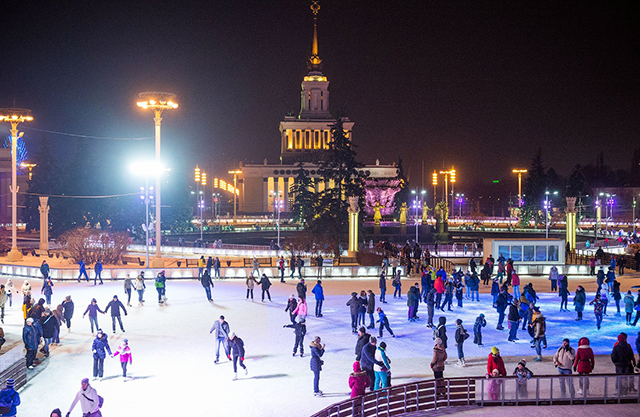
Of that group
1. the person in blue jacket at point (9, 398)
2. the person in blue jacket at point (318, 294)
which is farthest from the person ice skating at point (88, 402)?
the person in blue jacket at point (318, 294)

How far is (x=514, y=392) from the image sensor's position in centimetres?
1071

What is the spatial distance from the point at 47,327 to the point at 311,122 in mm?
109435

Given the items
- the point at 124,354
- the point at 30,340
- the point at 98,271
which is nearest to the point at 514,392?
the point at 124,354

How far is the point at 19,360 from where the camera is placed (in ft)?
42.8

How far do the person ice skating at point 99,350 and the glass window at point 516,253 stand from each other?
23.6 m

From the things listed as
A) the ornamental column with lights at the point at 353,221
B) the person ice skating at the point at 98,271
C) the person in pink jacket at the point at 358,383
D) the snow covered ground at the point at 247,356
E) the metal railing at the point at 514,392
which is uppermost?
the ornamental column with lights at the point at 353,221

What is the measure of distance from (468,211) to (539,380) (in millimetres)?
134370

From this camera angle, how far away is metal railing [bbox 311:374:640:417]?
10.6m

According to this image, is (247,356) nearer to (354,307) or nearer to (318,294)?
(354,307)

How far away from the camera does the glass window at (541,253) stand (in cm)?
3219

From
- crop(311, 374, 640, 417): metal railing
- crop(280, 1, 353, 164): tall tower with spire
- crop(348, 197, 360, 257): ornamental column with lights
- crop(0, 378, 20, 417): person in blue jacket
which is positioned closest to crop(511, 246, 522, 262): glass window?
crop(348, 197, 360, 257): ornamental column with lights

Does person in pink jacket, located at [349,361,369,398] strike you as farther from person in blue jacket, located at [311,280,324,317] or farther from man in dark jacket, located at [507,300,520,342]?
person in blue jacket, located at [311,280,324,317]

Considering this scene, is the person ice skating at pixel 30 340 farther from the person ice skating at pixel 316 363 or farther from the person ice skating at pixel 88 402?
the person ice skating at pixel 316 363

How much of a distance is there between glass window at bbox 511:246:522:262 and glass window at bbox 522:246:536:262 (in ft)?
0.66
